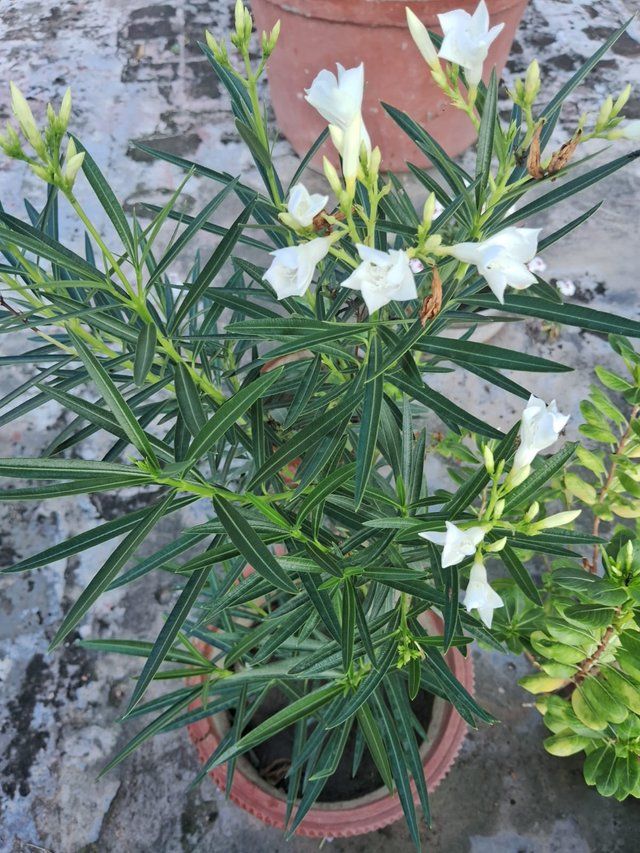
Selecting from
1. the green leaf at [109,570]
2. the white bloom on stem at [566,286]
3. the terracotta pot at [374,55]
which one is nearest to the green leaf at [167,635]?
the green leaf at [109,570]

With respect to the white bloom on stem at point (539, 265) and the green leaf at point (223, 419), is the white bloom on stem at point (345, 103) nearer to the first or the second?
the green leaf at point (223, 419)

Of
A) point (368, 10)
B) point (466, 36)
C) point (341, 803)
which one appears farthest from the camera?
point (368, 10)

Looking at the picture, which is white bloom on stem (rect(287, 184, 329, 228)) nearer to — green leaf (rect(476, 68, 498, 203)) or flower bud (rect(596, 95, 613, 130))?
green leaf (rect(476, 68, 498, 203))

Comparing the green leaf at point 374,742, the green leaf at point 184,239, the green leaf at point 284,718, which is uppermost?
the green leaf at point 184,239

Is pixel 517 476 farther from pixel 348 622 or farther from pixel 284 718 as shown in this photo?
pixel 284 718

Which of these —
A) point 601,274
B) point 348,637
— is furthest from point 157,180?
point 348,637

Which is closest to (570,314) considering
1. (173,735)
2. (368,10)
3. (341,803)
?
(341,803)
